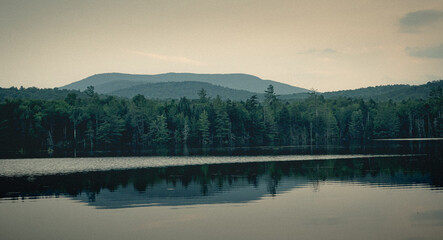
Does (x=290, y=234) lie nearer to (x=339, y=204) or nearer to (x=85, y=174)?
(x=339, y=204)

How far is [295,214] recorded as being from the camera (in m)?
28.6

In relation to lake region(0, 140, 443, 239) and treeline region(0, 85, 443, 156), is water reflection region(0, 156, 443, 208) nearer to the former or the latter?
lake region(0, 140, 443, 239)

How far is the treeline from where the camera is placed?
147750 mm

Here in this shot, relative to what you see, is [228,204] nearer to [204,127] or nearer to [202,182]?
[202,182]

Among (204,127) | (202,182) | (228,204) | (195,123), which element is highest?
(195,123)

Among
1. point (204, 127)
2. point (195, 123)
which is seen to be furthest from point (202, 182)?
point (195, 123)

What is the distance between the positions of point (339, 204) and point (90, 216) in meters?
18.8

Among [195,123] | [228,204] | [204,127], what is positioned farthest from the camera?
[195,123]

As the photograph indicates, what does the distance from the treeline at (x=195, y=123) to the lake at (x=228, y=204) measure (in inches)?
3725

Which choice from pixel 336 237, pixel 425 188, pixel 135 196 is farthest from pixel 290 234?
pixel 425 188

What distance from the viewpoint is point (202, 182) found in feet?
148

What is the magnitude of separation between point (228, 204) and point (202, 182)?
1272 cm

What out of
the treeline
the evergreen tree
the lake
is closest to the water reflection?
the lake

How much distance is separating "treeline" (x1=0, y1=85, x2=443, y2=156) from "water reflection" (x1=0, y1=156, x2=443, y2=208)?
8866 cm
